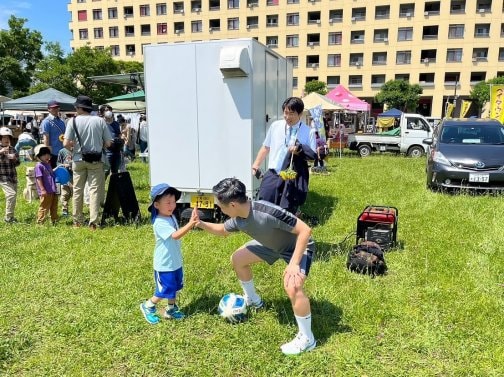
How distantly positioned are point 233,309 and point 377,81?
50.6 m

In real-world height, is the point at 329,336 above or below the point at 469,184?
below

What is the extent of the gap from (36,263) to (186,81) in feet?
10.1

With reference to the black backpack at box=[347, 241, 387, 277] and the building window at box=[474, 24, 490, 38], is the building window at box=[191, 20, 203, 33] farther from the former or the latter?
the black backpack at box=[347, 241, 387, 277]

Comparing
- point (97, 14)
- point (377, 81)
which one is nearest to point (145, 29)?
point (97, 14)

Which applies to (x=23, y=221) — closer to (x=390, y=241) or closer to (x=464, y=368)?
(x=390, y=241)

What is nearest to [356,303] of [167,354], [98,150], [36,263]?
[167,354]

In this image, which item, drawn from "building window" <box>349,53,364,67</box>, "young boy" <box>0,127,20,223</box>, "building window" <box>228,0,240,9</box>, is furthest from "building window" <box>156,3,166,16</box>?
"young boy" <box>0,127,20,223</box>

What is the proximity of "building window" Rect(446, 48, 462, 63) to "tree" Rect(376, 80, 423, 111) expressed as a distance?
666 cm

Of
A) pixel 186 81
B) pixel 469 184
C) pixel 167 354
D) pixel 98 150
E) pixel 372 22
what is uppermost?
pixel 372 22

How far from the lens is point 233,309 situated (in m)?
3.36

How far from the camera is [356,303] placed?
361cm

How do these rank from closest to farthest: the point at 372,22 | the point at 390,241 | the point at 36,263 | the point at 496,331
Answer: the point at 496,331 < the point at 36,263 < the point at 390,241 < the point at 372,22

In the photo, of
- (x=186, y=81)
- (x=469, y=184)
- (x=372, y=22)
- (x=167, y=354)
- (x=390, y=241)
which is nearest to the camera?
(x=167, y=354)

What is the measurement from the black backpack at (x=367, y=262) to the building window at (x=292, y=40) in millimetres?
51387
